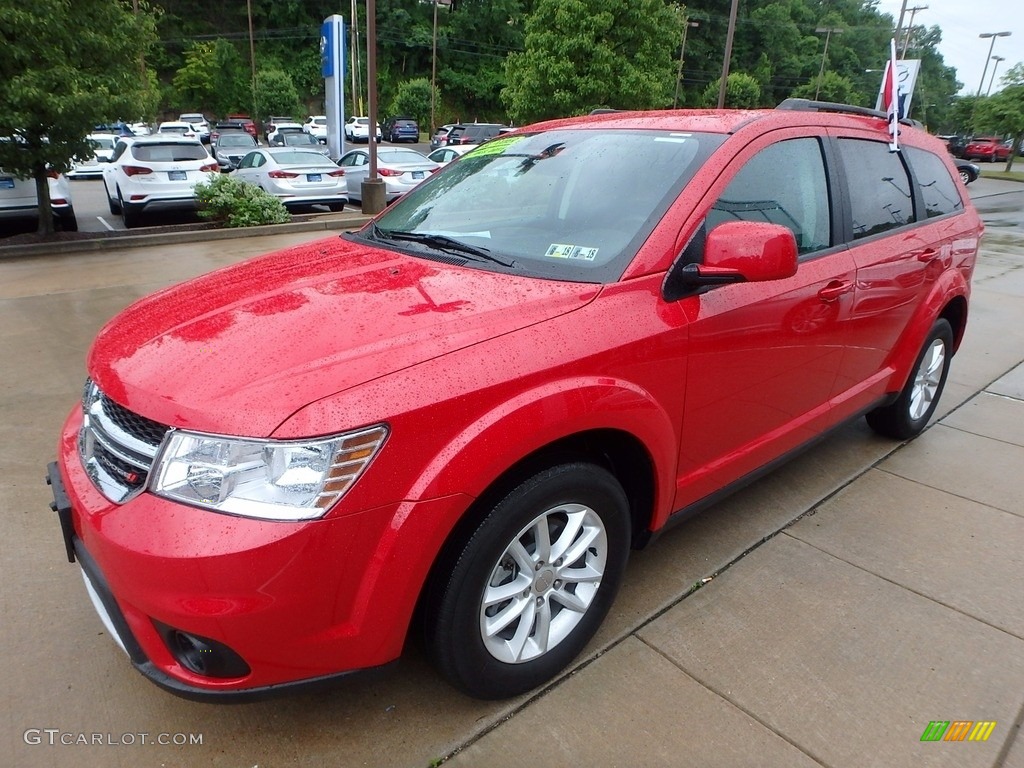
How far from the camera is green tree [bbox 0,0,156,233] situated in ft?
26.8

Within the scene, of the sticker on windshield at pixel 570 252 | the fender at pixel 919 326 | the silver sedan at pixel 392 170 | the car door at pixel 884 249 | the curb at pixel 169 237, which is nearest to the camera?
the sticker on windshield at pixel 570 252

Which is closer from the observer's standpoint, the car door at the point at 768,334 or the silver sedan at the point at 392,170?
the car door at the point at 768,334

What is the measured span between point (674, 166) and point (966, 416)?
3.45 m

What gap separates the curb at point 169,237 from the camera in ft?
30.1

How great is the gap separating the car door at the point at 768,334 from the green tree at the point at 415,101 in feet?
167

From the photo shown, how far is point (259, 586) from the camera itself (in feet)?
5.42

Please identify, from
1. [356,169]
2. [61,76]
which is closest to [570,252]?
[61,76]

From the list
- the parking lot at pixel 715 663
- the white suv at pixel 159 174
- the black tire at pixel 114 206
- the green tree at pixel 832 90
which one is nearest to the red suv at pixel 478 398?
the parking lot at pixel 715 663

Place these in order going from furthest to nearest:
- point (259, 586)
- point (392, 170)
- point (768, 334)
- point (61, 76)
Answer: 1. point (392, 170)
2. point (61, 76)
3. point (768, 334)
4. point (259, 586)

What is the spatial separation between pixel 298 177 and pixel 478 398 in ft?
40.9

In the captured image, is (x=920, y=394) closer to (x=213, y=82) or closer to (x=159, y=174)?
(x=159, y=174)

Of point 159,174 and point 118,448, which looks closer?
point 118,448

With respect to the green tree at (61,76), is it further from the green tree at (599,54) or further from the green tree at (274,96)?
the green tree at (274,96)

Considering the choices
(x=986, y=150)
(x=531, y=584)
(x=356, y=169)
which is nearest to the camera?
(x=531, y=584)
